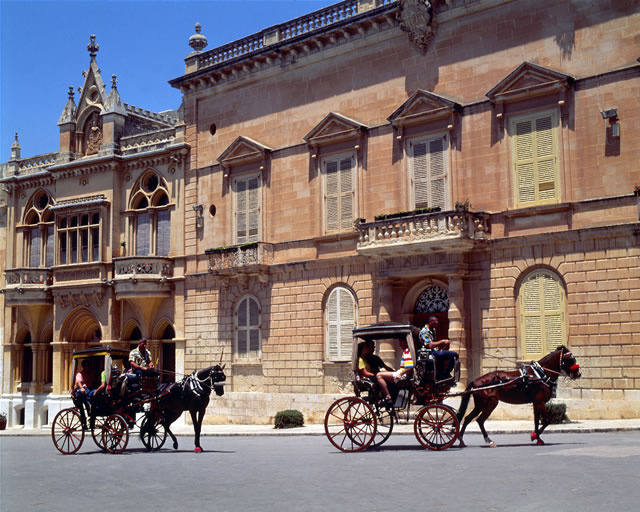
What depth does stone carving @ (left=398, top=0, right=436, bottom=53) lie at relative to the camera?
2662 cm

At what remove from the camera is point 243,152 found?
104 ft

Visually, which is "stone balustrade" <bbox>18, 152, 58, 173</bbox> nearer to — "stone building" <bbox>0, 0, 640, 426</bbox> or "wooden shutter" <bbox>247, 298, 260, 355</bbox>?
"stone building" <bbox>0, 0, 640, 426</bbox>

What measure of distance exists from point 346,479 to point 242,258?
18.9 metres

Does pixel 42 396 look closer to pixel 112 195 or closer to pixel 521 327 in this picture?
pixel 112 195

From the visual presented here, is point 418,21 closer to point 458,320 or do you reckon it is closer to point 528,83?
point 528,83

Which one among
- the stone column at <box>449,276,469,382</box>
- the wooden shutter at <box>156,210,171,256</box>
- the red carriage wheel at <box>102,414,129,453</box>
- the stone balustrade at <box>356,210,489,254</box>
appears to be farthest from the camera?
the wooden shutter at <box>156,210,171,256</box>

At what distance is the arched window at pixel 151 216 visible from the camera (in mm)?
35156

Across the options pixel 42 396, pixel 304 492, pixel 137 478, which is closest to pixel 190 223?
pixel 42 396

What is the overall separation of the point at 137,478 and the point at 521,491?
639 centimetres

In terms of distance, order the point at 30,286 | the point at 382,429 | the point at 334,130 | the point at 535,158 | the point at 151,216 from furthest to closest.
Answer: the point at 30,286
the point at 151,216
the point at 334,130
the point at 535,158
the point at 382,429

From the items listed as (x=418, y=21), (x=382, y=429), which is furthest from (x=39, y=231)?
(x=382, y=429)

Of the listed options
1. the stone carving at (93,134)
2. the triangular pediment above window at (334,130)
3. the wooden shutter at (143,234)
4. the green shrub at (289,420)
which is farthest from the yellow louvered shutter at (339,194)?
the stone carving at (93,134)

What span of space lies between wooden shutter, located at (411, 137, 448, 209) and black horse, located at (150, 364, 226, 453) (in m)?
11.0

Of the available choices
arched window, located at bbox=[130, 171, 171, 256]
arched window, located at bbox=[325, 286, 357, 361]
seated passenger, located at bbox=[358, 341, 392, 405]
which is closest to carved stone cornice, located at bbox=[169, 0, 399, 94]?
arched window, located at bbox=[130, 171, 171, 256]
